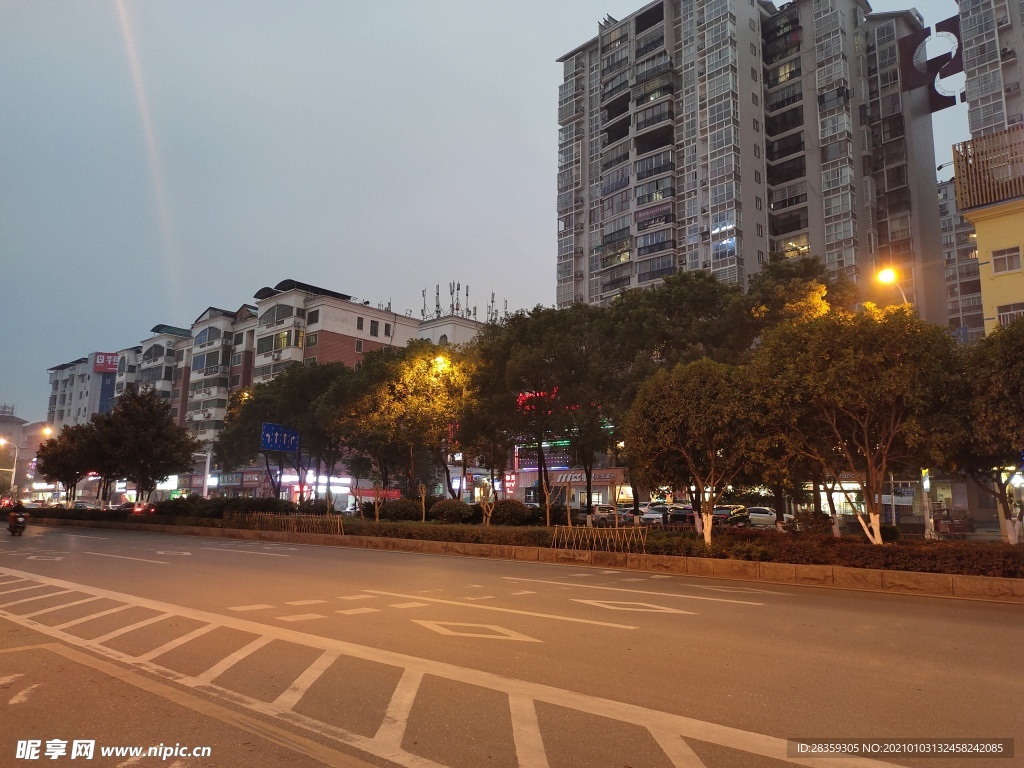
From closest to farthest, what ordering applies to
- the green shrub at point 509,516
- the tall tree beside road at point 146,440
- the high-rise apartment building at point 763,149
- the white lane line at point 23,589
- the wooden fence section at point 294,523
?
the white lane line at point 23,589 < the green shrub at point 509,516 < the wooden fence section at point 294,523 < the tall tree beside road at point 146,440 < the high-rise apartment building at point 763,149

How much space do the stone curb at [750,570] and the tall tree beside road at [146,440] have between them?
20398 millimetres

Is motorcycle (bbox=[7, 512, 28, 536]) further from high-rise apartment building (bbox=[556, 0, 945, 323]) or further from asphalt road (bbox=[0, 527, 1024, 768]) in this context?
high-rise apartment building (bbox=[556, 0, 945, 323])

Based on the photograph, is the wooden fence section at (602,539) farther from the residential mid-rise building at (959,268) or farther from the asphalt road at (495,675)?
the residential mid-rise building at (959,268)

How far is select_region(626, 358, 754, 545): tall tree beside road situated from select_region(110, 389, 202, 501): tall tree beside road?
33591 millimetres

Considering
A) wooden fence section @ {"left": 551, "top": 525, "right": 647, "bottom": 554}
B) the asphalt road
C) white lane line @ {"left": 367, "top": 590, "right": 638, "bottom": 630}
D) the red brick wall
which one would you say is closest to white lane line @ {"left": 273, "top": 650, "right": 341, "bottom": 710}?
the asphalt road

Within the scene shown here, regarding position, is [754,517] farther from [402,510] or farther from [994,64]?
[994,64]

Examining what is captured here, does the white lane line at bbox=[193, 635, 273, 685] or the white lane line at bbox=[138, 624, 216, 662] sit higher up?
the white lane line at bbox=[193, 635, 273, 685]

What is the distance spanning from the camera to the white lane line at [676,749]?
418 centimetres

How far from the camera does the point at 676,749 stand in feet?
14.5

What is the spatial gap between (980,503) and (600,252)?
40959 millimetres

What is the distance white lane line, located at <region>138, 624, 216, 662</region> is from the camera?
23.1 ft

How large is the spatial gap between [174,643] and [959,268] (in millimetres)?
86169

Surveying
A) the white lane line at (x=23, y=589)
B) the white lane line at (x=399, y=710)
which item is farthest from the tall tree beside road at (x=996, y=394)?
the white lane line at (x=23, y=589)

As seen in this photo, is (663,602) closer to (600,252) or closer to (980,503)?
(980,503)
